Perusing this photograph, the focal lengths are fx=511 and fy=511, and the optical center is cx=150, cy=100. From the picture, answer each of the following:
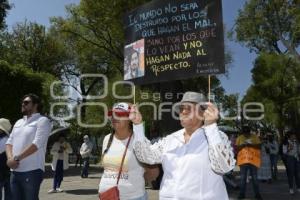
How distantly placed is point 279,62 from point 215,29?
119 feet

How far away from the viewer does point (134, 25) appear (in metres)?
10.2

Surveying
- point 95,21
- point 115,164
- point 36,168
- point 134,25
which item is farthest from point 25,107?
point 95,21

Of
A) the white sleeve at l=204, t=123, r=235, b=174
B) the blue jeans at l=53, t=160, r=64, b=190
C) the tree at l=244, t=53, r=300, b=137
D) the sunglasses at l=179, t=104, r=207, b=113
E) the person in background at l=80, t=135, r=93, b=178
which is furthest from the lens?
the tree at l=244, t=53, r=300, b=137

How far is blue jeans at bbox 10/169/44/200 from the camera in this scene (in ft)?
19.6

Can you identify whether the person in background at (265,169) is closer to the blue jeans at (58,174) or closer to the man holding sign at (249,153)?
the man holding sign at (249,153)

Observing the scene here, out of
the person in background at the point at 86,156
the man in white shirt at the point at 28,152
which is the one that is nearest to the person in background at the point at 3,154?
the man in white shirt at the point at 28,152

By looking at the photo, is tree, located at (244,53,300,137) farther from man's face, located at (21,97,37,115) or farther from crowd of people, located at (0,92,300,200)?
crowd of people, located at (0,92,300,200)

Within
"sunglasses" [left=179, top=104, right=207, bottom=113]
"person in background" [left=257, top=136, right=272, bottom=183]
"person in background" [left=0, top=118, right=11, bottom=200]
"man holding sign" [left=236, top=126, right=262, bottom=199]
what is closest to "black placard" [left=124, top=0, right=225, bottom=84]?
"person in background" [left=0, top=118, right=11, bottom=200]

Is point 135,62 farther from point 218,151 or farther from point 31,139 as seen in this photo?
point 218,151

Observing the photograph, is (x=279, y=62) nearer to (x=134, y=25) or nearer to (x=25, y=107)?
(x=134, y=25)

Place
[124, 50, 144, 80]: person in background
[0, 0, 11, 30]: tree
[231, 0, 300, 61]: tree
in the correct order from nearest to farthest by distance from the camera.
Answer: [124, 50, 144, 80]: person in background, [0, 0, 11, 30]: tree, [231, 0, 300, 61]: tree

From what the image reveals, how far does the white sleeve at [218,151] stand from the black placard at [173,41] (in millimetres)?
4713

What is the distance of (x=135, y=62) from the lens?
9641 millimetres

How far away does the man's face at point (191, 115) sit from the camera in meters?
4.00
